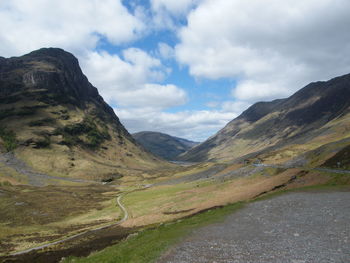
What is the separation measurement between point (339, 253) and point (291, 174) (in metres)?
52.8

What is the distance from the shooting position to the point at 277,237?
2358cm

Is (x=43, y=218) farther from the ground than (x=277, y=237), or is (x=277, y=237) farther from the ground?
(x=277, y=237)

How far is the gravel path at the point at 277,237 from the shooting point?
19234mm

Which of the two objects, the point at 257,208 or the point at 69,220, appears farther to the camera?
the point at 69,220

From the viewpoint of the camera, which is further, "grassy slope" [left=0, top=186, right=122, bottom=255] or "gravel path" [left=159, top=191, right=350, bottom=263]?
"grassy slope" [left=0, top=186, right=122, bottom=255]

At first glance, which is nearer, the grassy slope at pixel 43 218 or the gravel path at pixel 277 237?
the gravel path at pixel 277 237

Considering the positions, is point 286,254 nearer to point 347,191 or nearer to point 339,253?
point 339,253

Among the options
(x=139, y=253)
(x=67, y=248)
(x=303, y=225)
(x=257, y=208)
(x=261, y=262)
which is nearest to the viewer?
(x=261, y=262)

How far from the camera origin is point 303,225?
26.8 metres

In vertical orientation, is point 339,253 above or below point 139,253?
below

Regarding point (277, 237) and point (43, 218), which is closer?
point (277, 237)

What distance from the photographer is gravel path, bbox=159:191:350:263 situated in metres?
19.2

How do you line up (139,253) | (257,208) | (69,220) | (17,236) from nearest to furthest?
(139,253), (257,208), (17,236), (69,220)

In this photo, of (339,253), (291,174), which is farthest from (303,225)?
(291,174)
